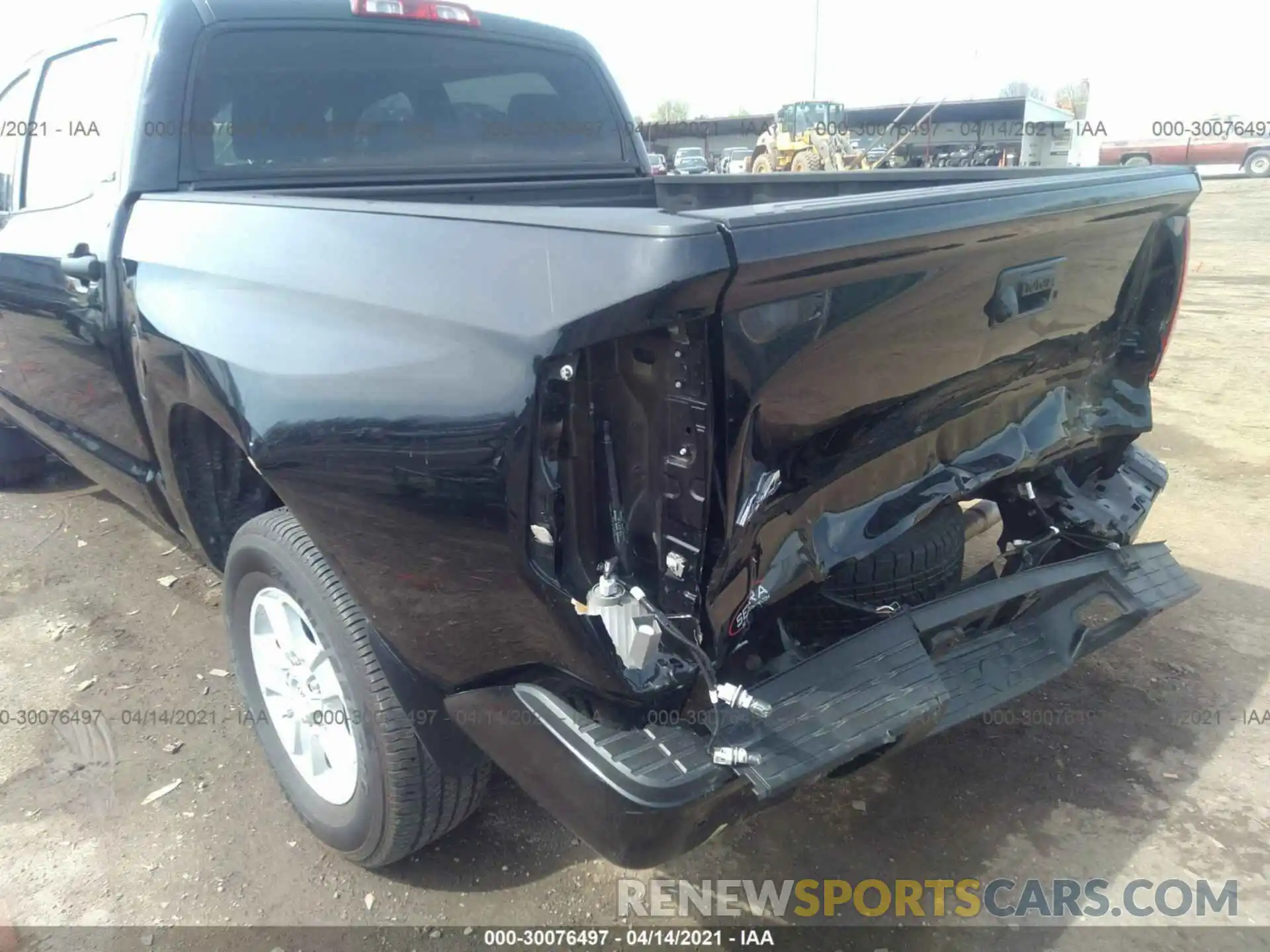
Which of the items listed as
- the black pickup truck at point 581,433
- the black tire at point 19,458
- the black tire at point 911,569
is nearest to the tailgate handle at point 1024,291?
the black pickup truck at point 581,433

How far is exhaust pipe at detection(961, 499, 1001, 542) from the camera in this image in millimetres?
2965

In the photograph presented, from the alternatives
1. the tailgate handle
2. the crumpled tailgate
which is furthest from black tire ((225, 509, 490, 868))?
the tailgate handle

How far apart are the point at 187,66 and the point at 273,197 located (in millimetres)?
865

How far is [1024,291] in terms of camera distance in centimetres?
212

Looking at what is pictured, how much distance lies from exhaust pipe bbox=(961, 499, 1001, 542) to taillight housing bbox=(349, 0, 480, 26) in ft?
8.44

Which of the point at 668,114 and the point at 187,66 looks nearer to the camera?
the point at 187,66

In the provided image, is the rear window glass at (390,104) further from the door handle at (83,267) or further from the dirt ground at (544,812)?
the dirt ground at (544,812)

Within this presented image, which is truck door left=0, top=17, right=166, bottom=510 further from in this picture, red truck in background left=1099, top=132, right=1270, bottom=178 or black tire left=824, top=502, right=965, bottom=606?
red truck in background left=1099, top=132, right=1270, bottom=178

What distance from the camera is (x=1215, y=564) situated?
3.93 meters

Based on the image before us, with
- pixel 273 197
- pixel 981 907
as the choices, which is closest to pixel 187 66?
pixel 273 197

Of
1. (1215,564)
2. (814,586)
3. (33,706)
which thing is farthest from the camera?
(1215,564)

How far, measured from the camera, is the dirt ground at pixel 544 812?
236 cm

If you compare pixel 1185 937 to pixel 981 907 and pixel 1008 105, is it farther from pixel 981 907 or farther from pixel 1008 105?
pixel 1008 105

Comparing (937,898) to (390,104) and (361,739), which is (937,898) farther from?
(390,104)
